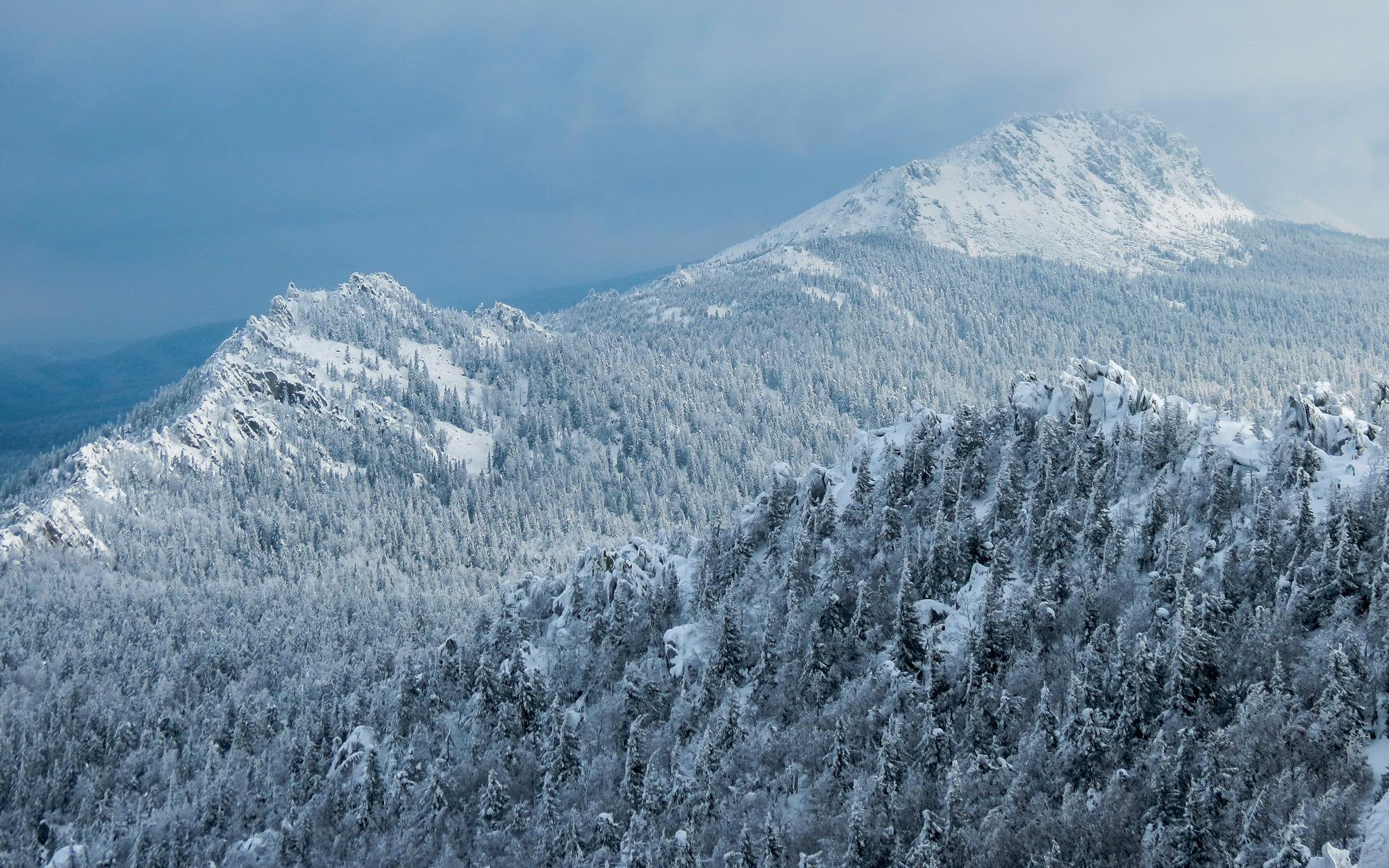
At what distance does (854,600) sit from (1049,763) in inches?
792

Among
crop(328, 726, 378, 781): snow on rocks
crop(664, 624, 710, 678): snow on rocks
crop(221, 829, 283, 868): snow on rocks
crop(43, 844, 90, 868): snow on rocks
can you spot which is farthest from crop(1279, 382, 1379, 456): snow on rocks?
crop(43, 844, 90, 868): snow on rocks

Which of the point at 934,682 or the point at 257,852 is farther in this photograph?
the point at 257,852

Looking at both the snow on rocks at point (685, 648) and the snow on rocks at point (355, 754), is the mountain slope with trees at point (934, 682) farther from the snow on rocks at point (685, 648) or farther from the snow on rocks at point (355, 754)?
the snow on rocks at point (355, 754)

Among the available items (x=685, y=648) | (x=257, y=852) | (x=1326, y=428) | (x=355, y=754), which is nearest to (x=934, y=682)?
(x=685, y=648)

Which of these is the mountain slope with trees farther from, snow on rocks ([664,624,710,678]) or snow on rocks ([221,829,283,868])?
snow on rocks ([221,829,283,868])

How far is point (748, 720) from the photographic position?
5266 cm

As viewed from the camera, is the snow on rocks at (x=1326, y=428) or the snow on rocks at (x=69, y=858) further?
the snow on rocks at (x=69, y=858)

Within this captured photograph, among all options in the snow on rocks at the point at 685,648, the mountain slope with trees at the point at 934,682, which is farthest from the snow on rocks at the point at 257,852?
the snow on rocks at the point at 685,648

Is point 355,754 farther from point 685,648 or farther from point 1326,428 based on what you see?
point 1326,428

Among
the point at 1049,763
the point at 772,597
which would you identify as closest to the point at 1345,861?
the point at 1049,763

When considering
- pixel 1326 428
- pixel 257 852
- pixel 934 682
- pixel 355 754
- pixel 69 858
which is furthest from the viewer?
pixel 69 858

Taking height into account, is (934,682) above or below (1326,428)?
below

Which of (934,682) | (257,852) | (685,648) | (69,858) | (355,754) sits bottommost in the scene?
(69,858)

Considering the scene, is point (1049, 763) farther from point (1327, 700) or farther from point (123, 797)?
point (123, 797)
